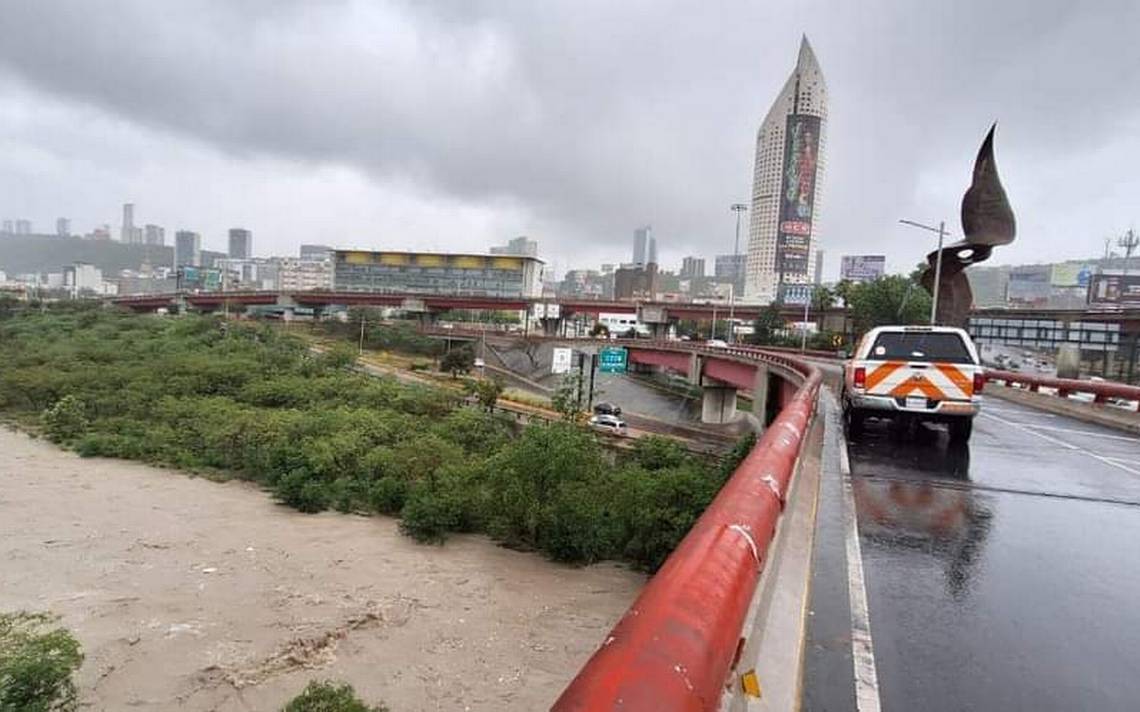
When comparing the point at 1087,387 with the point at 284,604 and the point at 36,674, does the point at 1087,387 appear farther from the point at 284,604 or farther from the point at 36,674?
the point at 36,674

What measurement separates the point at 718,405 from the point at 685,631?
2263 inches

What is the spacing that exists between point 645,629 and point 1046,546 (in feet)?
19.1

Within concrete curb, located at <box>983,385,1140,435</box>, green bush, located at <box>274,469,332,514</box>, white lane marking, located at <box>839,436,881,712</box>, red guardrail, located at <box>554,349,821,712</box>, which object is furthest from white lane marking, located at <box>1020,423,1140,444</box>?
green bush, located at <box>274,469,332,514</box>

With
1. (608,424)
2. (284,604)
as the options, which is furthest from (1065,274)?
(284,604)

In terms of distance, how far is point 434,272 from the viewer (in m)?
146

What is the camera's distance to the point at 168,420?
31922 millimetres

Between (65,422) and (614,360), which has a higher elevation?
(614,360)

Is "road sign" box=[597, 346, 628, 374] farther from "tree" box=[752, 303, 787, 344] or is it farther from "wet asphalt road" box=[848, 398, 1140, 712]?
"tree" box=[752, 303, 787, 344]

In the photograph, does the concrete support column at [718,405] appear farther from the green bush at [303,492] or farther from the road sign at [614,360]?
the green bush at [303,492]

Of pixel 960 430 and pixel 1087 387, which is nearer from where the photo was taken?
pixel 960 430

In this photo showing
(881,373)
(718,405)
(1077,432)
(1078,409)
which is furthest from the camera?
(718,405)

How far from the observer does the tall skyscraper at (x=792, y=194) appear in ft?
563

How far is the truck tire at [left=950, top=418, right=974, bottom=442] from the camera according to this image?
11.1 meters

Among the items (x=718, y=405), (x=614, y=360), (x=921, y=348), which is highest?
(x=921, y=348)
